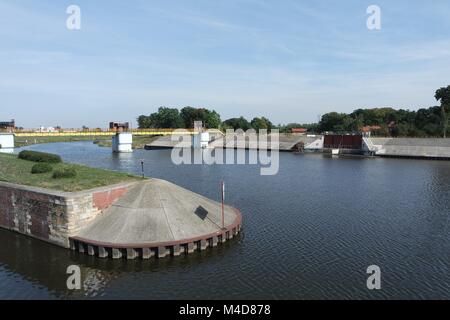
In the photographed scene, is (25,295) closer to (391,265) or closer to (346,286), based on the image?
(346,286)

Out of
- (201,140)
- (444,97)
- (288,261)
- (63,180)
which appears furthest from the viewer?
(201,140)

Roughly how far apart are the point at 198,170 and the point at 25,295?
58383 mm

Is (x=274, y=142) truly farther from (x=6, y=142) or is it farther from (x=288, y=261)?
(x=288, y=261)

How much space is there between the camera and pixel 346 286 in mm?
24203

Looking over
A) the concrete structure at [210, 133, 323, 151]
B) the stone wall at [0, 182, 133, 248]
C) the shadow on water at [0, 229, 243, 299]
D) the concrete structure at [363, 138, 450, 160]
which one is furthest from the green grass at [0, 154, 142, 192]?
the concrete structure at [210, 133, 323, 151]

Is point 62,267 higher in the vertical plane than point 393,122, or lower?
lower

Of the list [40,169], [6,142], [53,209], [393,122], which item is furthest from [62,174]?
[393,122]

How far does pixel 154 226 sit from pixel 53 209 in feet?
28.6

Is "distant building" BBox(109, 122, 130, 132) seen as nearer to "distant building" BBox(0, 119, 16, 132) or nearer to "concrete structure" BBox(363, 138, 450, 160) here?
"distant building" BBox(0, 119, 16, 132)

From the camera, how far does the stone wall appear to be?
30.2m

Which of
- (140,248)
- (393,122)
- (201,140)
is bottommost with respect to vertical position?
(140,248)

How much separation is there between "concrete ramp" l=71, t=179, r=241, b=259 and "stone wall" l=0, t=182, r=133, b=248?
2.78 feet

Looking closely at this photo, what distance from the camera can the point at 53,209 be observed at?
3114cm

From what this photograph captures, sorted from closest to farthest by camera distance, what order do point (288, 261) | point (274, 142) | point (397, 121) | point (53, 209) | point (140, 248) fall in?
point (140, 248) → point (288, 261) → point (53, 209) → point (274, 142) → point (397, 121)
